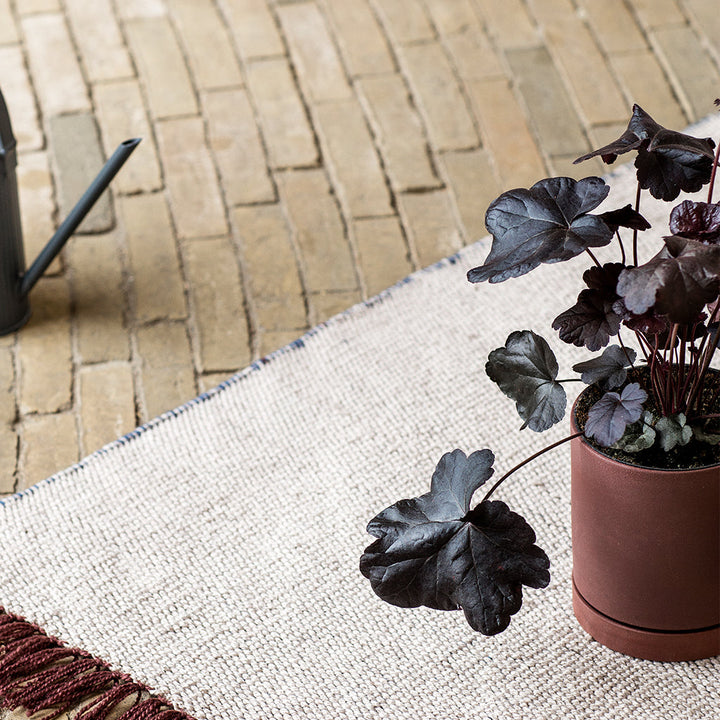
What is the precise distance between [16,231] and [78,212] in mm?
121

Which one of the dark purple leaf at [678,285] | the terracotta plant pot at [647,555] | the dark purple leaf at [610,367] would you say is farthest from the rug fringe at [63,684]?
the dark purple leaf at [678,285]

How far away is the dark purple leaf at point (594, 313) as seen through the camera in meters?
1.16

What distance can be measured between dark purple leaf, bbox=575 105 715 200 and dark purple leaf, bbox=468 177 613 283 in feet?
0.15

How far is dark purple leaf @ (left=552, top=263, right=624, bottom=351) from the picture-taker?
1162 millimetres

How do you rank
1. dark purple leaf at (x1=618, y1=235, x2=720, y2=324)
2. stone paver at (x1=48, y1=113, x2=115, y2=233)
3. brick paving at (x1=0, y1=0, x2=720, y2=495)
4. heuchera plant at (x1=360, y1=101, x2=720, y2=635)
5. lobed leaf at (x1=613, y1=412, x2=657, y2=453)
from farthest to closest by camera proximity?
stone paver at (x1=48, y1=113, x2=115, y2=233) → brick paving at (x1=0, y1=0, x2=720, y2=495) → lobed leaf at (x1=613, y1=412, x2=657, y2=453) → heuchera plant at (x1=360, y1=101, x2=720, y2=635) → dark purple leaf at (x1=618, y1=235, x2=720, y2=324)

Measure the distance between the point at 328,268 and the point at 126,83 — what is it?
2.88 feet

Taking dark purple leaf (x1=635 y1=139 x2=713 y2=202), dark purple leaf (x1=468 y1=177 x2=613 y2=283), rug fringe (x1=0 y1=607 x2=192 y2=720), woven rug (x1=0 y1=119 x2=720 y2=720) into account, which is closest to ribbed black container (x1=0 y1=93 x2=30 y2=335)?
woven rug (x1=0 y1=119 x2=720 y2=720)

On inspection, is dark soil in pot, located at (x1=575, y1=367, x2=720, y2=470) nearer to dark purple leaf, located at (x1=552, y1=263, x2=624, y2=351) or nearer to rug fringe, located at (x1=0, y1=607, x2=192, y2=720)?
dark purple leaf, located at (x1=552, y1=263, x2=624, y2=351)

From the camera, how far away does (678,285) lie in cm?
103

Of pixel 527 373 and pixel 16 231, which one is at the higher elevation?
pixel 527 373

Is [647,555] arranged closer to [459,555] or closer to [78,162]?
[459,555]

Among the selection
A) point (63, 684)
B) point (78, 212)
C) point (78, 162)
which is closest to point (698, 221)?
point (63, 684)

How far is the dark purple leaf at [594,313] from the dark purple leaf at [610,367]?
0.09 m

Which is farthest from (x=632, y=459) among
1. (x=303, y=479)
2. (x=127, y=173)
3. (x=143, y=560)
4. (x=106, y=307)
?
(x=127, y=173)
